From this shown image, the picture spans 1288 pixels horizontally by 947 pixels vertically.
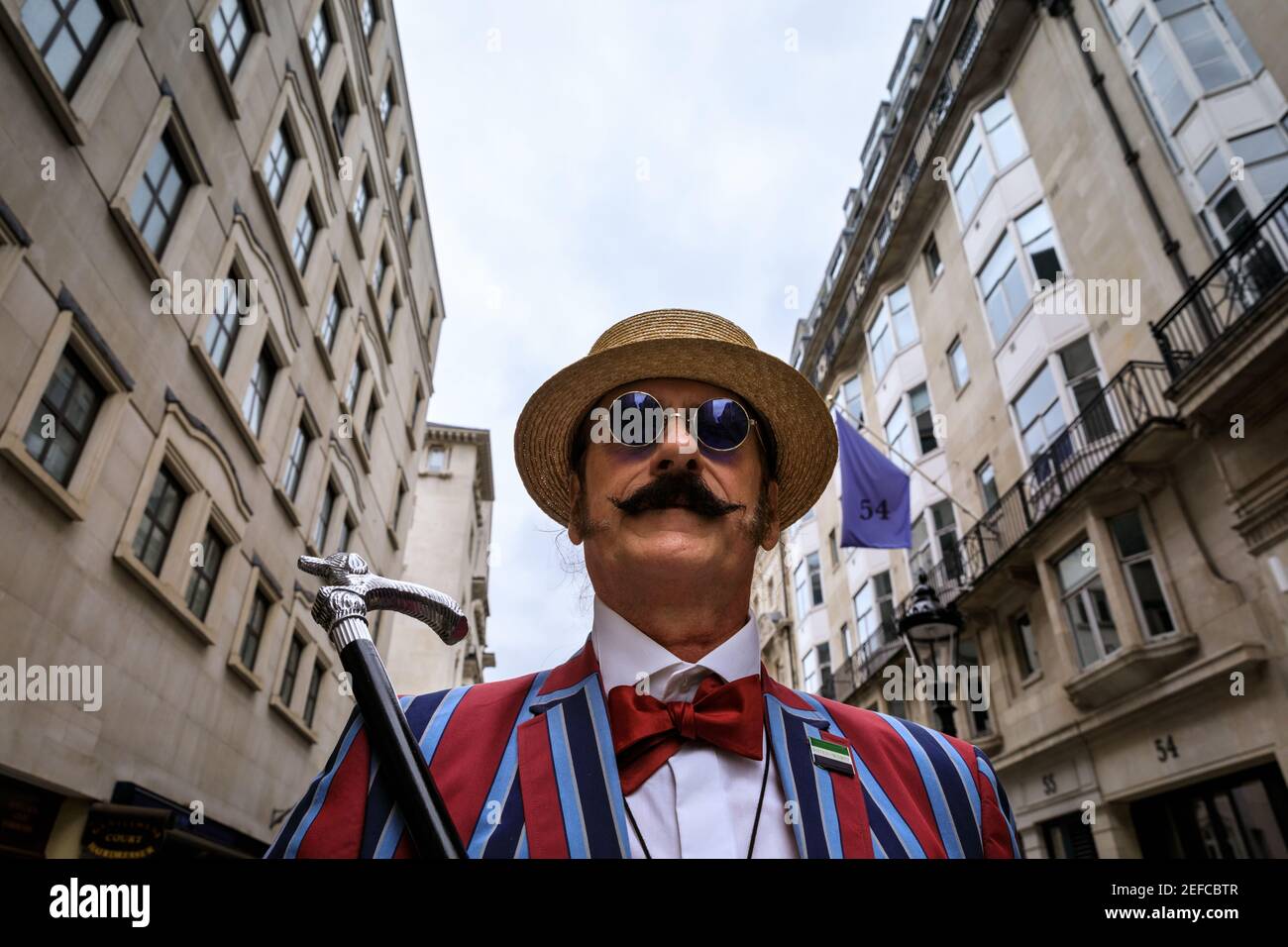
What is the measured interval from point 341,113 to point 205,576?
42.9ft

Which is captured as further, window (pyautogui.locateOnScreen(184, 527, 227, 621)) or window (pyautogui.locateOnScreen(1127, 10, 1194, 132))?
window (pyautogui.locateOnScreen(1127, 10, 1194, 132))

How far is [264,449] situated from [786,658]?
30029mm

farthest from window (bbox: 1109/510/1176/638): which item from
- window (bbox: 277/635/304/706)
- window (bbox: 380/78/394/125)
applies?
window (bbox: 380/78/394/125)

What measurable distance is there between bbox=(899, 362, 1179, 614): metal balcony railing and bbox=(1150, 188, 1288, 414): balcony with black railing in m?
0.62

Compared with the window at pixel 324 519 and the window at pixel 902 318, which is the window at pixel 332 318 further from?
the window at pixel 902 318

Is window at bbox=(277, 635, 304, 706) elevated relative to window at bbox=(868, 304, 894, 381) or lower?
lower

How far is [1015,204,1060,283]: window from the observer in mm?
17328

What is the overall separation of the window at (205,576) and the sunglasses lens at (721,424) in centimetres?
1199

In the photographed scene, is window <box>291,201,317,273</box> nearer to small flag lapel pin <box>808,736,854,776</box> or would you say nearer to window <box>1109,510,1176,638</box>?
small flag lapel pin <box>808,736,854,776</box>

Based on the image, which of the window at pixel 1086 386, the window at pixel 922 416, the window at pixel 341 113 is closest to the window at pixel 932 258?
the window at pixel 922 416

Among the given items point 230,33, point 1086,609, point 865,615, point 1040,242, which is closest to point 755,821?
point 1086,609

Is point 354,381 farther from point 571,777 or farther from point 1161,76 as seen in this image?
point 571,777

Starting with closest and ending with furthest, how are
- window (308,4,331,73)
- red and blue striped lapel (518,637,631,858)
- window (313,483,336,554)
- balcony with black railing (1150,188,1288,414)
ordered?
red and blue striped lapel (518,637,631,858), balcony with black railing (1150,188,1288,414), window (308,4,331,73), window (313,483,336,554)
